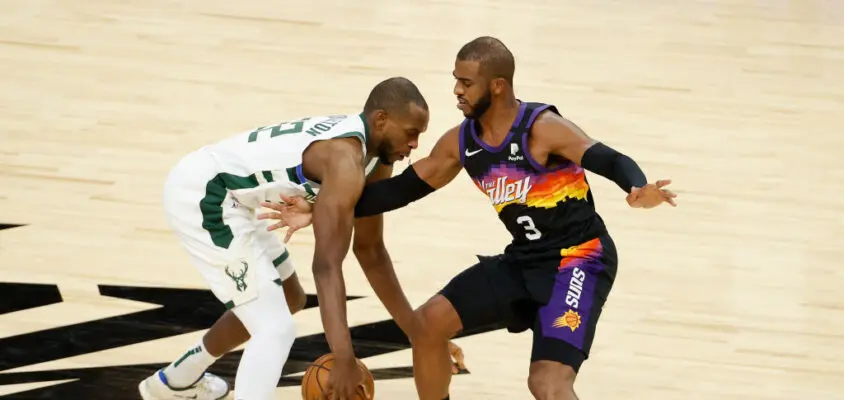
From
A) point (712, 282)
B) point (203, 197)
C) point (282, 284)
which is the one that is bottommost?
point (712, 282)

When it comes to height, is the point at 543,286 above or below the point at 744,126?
above

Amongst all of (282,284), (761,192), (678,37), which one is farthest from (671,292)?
(678,37)

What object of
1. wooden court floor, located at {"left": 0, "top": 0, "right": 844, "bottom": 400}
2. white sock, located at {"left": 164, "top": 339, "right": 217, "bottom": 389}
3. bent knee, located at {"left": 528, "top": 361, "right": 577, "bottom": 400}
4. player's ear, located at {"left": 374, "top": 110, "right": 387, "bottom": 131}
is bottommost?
wooden court floor, located at {"left": 0, "top": 0, "right": 844, "bottom": 400}

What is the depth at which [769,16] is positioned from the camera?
1180 centimetres

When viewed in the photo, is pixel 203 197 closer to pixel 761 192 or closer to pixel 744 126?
pixel 761 192

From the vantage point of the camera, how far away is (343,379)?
14.5ft

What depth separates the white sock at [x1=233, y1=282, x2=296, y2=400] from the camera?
4.66 metres

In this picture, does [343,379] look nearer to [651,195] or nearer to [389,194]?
[389,194]

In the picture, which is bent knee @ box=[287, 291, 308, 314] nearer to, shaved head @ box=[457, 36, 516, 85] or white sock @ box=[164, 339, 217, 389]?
white sock @ box=[164, 339, 217, 389]

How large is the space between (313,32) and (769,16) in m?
4.42

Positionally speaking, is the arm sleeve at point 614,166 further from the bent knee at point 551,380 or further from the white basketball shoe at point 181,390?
the white basketball shoe at point 181,390

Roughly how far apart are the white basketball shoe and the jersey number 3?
1.62 meters

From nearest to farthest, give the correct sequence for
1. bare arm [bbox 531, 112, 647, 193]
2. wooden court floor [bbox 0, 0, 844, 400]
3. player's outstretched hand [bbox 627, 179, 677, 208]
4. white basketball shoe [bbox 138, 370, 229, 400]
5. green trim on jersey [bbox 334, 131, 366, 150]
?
player's outstretched hand [bbox 627, 179, 677, 208], bare arm [bbox 531, 112, 647, 193], green trim on jersey [bbox 334, 131, 366, 150], white basketball shoe [bbox 138, 370, 229, 400], wooden court floor [bbox 0, 0, 844, 400]

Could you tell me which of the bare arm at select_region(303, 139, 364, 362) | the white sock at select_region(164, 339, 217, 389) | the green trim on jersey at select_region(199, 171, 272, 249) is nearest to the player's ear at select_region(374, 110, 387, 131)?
the bare arm at select_region(303, 139, 364, 362)
